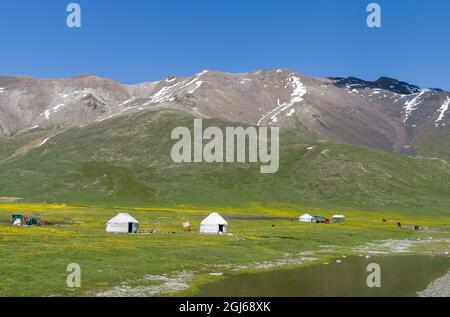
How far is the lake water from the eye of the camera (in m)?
40.1

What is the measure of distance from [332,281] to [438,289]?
875cm

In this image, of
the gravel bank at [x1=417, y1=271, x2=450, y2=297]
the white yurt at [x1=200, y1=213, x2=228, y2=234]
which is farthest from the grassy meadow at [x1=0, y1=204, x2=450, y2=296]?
the gravel bank at [x1=417, y1=271, x2=450, y2=297]

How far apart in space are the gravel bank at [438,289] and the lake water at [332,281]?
744 mm

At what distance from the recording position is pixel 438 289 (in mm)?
42406

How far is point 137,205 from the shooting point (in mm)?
199500

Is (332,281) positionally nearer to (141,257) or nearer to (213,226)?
(141,257)

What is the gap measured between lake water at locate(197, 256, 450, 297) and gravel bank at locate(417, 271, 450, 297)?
0.74 m

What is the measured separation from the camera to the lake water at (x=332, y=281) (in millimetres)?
40100
